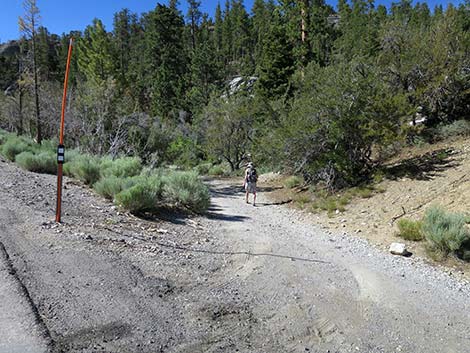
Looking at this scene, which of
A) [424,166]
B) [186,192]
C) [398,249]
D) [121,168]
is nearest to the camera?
[398,249]

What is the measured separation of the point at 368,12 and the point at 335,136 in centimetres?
4951

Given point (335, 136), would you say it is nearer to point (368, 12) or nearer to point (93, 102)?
point (93, 102)

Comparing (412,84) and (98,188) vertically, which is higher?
(412,84)

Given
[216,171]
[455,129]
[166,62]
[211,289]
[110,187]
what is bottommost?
[211,289]

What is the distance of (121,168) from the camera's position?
10.8m

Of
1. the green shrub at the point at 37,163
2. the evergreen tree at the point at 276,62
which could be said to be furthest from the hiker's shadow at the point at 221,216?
the evergreen tree at the point at 276,62

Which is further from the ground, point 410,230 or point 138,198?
point 138,198

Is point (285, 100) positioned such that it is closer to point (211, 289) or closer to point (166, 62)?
point (211, 289)

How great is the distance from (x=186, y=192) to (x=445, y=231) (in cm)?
578

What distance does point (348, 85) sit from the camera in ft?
41.0

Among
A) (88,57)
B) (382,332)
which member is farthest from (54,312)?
(88,57)

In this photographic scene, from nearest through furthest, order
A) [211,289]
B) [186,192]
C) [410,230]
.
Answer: [211,289] < [410,230] < [186,192]

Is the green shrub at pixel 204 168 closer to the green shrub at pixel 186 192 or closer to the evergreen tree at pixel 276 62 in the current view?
the evergreen tree at pixel 276 62

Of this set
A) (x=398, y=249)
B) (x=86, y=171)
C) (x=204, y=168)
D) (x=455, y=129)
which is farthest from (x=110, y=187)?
(x=204, y=168)
